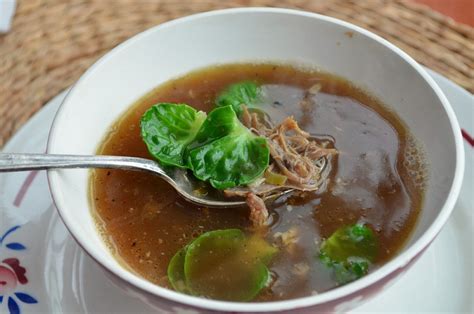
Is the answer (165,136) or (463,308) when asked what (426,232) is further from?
(165,136)

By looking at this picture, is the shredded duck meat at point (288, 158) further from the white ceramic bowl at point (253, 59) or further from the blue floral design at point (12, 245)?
the blue floral design at point (12, 245)

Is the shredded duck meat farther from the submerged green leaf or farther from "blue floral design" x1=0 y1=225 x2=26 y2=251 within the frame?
"blue floral design" x1=0 y1=225 x2=26 y2=251

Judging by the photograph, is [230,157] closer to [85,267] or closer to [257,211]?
[257,211]

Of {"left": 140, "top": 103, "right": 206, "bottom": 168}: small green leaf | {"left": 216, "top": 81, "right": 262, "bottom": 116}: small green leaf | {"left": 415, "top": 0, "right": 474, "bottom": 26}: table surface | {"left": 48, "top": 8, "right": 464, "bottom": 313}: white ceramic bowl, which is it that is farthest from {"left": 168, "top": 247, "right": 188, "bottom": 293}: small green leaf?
{"left": 415, "top": 0, "right": 474, "bottom": 26}: table surface

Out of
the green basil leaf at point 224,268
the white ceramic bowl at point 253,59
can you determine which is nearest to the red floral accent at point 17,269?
the white ceramic bowl at point 253,59

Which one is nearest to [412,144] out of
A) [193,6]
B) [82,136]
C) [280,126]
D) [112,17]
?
[280,126]

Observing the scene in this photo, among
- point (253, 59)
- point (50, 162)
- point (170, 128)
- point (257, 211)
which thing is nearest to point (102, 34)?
point (253, 59)
